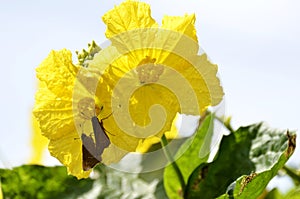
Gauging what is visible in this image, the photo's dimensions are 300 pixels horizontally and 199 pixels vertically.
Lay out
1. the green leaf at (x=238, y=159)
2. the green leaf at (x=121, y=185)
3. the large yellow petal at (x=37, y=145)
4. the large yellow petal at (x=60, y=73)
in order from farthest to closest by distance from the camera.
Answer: the large yellow petal at (x=37, y=145), the green leaf at (x=121, y=185), the green leaf at (x=238, y=159), the large yellow petal at (x=60, y=73)

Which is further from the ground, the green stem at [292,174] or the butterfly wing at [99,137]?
the butterfly wing at [99,137]

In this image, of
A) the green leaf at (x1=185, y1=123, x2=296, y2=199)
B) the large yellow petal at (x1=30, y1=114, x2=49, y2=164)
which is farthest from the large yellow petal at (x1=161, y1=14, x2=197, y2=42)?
the large yellow petal at (x1=30, y1=114, x2=49, y2=164)

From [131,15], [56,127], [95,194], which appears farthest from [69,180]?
[131,15]

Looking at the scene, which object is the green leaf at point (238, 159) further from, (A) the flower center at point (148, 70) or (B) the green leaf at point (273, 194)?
(A) the flower center at point (148, 70)

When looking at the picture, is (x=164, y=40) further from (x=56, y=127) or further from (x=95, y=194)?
(x=95, y=194)

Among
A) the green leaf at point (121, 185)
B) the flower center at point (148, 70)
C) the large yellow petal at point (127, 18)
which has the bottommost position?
the green leaf at point (121, 185)

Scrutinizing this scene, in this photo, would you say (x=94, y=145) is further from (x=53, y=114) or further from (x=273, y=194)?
(x=273, y=194)

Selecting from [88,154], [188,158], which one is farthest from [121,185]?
[88,154]

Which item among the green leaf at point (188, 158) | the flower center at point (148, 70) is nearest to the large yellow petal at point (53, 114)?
the flower center at point (148, 70)

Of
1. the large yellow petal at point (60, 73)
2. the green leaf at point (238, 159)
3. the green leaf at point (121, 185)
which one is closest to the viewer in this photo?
the large yellow petal at point (60, 73)
